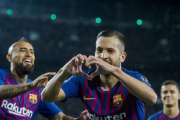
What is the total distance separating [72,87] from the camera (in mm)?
2725

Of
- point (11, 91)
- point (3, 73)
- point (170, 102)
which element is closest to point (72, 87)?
point (11, 91)

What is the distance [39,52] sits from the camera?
1792 cm

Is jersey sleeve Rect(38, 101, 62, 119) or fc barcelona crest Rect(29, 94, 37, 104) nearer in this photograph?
fc barcelona crest Rect(29, 94, 37, 104)

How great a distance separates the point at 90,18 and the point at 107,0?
5.40ft

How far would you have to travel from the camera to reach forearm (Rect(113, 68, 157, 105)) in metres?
2.23

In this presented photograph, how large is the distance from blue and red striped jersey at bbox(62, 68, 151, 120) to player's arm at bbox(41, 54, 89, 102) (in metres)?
0.22

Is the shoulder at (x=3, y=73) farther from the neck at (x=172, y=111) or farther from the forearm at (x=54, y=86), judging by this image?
the neck at (x=172, y=111)

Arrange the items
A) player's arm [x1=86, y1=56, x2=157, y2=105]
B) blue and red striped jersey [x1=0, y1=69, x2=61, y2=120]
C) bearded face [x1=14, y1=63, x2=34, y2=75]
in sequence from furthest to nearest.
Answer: bearded face [x1=14, y1=63, x2=34, y2=75] < blue and red striped jersey [x1=0, y1=69, x2=61, y2=120] < player's arm [x1=86, y1=56, x2=157, y2=105]

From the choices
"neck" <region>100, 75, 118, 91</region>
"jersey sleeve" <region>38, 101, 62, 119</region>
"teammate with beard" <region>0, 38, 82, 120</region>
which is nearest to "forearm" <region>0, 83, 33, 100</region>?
"teammate with beard" <region>0, 38, 82, 120</region>

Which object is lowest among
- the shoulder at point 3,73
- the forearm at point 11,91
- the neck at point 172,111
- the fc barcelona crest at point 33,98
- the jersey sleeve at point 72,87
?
the jersey sleeve at point 72,87

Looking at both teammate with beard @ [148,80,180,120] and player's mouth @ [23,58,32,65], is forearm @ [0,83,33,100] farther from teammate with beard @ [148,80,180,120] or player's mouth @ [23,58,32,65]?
teammate with beard @ [148,80,180,120]

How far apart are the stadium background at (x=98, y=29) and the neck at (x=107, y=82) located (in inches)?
585

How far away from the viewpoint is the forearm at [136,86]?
7.32ft

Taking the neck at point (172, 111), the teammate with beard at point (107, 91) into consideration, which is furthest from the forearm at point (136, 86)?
the neck at point (172, 111)
